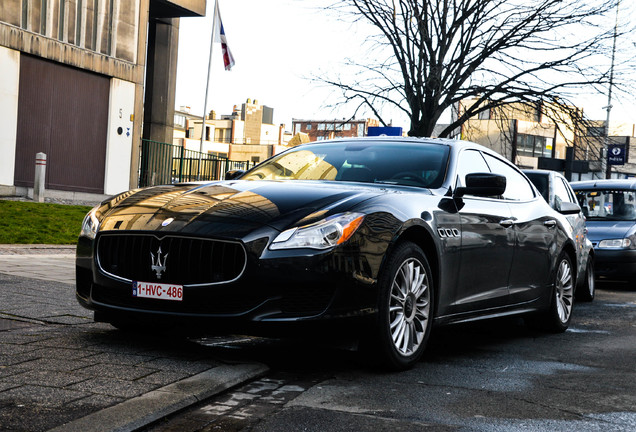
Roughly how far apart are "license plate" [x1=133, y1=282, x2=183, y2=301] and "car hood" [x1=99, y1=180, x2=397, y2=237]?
0.32 metres

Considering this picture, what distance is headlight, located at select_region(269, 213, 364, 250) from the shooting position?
4.77m

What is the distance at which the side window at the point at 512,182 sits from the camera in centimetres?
696

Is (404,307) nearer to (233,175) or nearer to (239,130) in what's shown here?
(233,175)

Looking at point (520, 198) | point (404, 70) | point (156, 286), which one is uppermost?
point (404, 70)

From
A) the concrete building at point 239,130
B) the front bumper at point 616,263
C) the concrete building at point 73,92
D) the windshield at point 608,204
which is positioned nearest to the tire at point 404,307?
the front bumper at point 616,263

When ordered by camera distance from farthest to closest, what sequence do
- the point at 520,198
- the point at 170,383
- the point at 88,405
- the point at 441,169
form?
the point at 520,198 < the point at 441,169 < the point at 170,383 < the point at 88,405

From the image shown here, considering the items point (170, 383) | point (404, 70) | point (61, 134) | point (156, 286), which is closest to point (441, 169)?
point (156, 286)

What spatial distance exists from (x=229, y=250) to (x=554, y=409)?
75.1 inches

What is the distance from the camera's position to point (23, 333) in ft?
18.1

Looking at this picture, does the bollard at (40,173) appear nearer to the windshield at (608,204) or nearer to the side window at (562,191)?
the windshield at (608,204)

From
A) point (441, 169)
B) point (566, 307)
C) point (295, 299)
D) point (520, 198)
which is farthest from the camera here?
point (566, 307)

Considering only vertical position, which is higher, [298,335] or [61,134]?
[61,134]

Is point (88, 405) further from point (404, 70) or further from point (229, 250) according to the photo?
point (404, 70)

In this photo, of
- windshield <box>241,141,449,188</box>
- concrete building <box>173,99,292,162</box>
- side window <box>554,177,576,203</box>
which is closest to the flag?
side window <box>554,177,576,203</box>
